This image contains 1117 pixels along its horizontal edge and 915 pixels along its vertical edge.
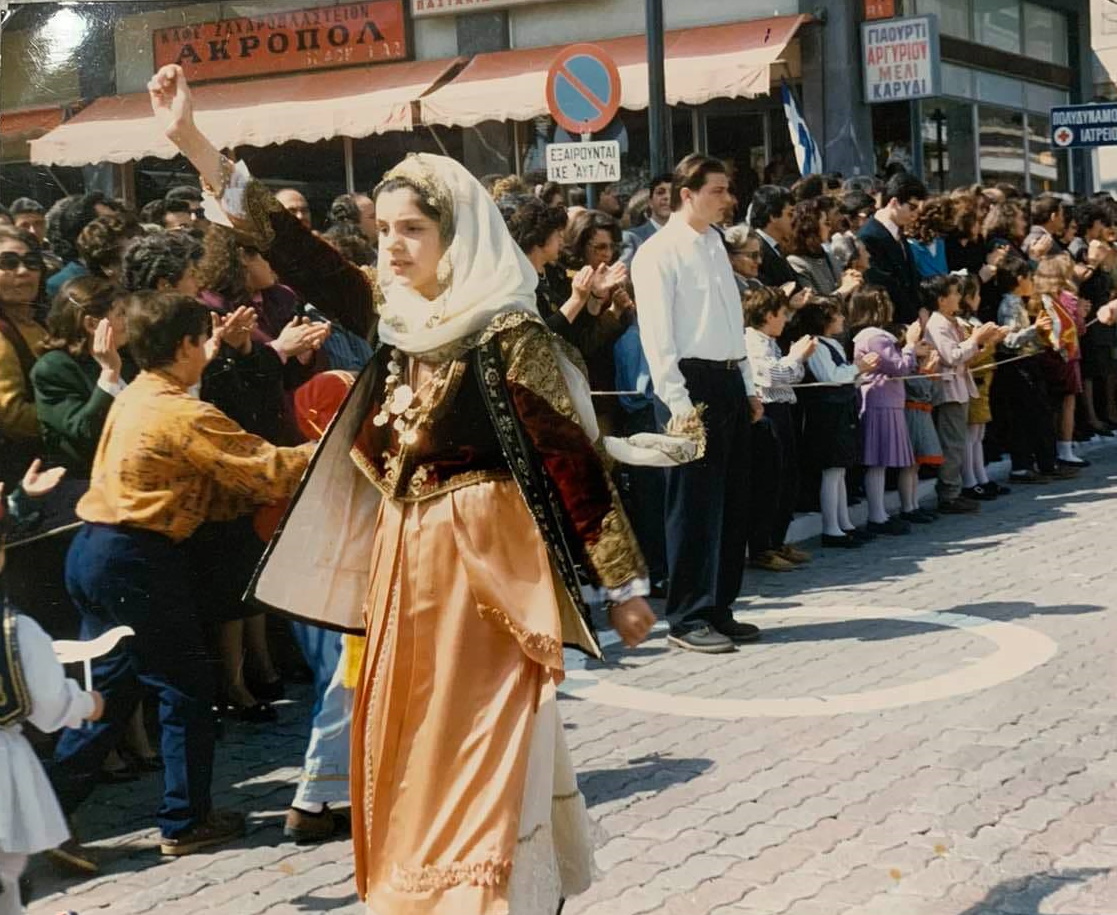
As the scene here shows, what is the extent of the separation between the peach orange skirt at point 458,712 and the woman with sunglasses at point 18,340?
4.68ft

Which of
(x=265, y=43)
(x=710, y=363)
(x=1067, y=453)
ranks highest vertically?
(x=265, y=43)

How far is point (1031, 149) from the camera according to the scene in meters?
23.3

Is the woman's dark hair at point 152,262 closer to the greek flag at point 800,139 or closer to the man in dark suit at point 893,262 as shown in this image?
the man in dark suit at point 893,262

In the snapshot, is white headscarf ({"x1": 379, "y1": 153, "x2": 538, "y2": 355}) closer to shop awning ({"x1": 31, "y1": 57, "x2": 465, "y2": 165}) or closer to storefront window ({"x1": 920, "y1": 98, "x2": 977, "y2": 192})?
shop awning ({"x1": 31, "y1": 57, "x2": 465, "y2": 165})

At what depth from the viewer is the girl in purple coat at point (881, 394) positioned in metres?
10.1

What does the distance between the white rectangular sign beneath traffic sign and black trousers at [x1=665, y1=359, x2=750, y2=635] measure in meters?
2.47

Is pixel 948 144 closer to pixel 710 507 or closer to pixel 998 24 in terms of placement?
pixel 998 24

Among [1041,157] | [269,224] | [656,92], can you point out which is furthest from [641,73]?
[1041,157]

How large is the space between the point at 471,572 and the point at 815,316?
6.27 m

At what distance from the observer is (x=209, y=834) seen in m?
4.98

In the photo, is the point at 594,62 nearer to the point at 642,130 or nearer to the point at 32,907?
the point at 642,130

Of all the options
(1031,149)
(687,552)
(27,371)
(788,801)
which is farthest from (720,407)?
(1031,149)

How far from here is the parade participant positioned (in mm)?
4828

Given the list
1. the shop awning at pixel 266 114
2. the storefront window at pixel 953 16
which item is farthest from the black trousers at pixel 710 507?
the storefront window at pixel 953 16
